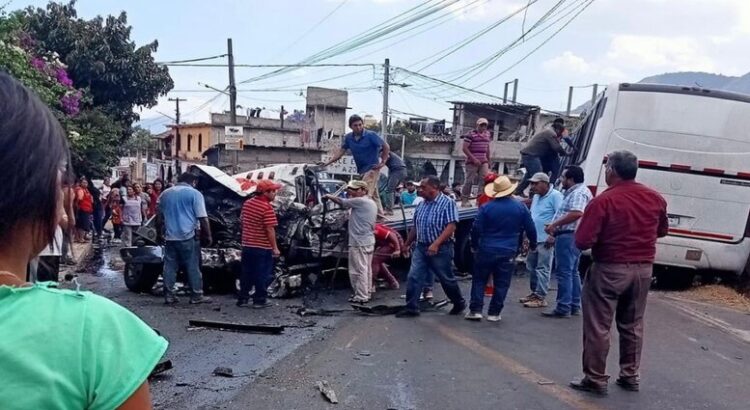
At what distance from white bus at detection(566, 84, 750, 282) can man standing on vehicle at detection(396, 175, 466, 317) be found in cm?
330

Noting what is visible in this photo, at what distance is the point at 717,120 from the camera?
1112 cm

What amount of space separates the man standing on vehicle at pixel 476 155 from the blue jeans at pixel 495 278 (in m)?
4.97

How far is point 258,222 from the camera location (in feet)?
33.1

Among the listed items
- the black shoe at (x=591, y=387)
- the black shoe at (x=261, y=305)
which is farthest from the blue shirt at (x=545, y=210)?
the black shoe at (x=591, y=387)

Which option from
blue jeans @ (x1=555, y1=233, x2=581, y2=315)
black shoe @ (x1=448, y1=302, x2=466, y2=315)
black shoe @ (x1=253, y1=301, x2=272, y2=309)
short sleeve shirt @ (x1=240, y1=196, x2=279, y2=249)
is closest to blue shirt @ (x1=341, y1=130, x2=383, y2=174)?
short sleeve shirt @ (x1=240, y1=196, x2=279, y2=249)

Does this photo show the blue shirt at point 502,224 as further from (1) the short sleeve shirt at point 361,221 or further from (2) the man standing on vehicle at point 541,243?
(1) the short sleeve shirt at point 361,221

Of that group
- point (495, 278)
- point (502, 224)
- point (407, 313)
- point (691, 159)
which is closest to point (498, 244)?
point (502, 224)

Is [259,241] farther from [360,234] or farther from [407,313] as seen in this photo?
[407,313]

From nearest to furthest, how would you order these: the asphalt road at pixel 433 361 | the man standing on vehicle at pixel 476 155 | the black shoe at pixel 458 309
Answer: the asphalt road at pixel 433 361 < the black shoe at pixel 458 309 < the man standing on vehicle at pixel 476 155

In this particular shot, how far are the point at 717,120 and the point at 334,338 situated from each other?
6.88 meters

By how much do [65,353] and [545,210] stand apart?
30.9ft

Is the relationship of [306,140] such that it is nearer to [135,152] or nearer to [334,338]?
[135,152]

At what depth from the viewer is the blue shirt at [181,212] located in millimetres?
10242

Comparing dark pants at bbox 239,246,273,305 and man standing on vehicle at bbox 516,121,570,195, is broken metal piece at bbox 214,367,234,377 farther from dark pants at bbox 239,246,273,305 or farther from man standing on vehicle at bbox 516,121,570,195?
man standing on vehicle at bbox 516,121,570,195
